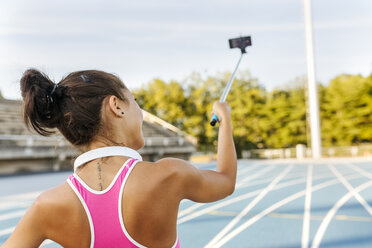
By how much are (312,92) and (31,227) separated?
86.0 ft

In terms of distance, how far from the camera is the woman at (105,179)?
33.9 inches

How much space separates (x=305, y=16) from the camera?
26266 millimetres

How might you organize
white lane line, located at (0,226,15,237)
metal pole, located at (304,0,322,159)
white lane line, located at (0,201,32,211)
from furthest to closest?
metal pole, located at (304,0,322,159), white lane line, located at (0,201,32,211), white lane line, located at (0,226,15,237)

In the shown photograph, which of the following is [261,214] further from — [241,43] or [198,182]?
[198,182]

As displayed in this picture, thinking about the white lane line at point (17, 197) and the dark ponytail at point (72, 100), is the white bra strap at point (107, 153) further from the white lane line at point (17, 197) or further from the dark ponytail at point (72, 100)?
the white lane line at point (17, 197)

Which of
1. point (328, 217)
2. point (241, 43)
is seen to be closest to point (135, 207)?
point (241, 43)

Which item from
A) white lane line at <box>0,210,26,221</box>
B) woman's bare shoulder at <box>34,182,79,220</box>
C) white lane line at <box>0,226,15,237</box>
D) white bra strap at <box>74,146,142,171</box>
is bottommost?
white lane line at <box>0,210,26,221</box>

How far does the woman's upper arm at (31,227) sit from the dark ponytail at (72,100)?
199 mm

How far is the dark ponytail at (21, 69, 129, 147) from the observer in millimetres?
956

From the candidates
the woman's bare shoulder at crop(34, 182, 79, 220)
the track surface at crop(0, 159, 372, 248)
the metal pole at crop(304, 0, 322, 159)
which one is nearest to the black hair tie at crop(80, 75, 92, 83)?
the woman's bare shoulder at crop(34, 182, 79, 220)

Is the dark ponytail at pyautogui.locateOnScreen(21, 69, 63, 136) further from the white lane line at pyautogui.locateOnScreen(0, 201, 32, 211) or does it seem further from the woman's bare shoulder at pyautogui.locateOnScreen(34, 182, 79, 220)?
the white lane line at pyautogui.locateOnScreen(0, 201, 32, 211)

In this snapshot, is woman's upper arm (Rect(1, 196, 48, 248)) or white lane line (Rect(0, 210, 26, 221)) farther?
white lane line (Rect(0, 210, 26, 221))

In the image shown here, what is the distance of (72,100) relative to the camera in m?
0.97

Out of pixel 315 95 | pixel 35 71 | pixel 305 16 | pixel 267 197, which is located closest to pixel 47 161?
pixel 267 197
